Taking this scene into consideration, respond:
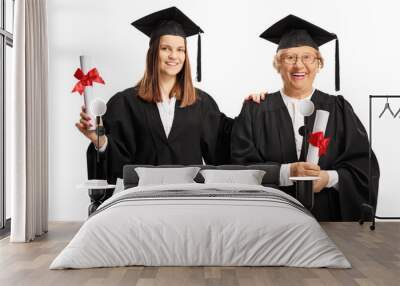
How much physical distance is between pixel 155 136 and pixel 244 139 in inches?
38.8

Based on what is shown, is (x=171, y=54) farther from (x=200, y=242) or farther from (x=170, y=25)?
(x=200, y=242)

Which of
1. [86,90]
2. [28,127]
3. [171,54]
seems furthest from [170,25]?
[28,127]

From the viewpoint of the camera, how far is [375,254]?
461 centimetres

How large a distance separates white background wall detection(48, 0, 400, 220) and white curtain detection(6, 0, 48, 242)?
2.35 feet

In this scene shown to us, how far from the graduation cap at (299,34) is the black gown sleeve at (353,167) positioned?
42 centimetres

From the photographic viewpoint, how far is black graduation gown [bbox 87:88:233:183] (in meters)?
6.28

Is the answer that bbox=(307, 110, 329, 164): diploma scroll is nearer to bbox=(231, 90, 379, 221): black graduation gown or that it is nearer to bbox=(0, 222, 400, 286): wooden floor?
bbox=(231, 90, 379, 221): black graduation gown

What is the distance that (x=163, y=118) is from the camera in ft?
20.7

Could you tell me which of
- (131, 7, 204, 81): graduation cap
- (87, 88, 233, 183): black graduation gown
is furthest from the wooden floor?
(131, 7, 204, 81): graduation cap

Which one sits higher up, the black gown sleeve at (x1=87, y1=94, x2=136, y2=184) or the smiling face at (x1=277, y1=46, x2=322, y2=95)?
the smiling face at (x1=277, y1=46, x2=322, y2=95)

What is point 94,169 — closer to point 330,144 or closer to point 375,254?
point 330,144

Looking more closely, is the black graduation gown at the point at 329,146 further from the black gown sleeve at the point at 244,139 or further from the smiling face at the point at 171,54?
the smiling face at the point at 171,54

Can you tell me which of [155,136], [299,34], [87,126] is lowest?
[155,136]

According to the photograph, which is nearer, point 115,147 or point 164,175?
point 164,175
